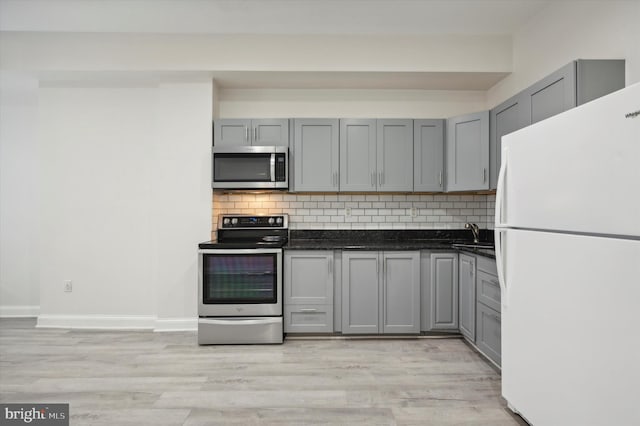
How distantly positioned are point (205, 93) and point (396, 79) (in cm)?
196

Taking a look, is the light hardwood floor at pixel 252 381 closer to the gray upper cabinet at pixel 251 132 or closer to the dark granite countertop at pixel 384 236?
the dark granite countertop at pixel 384 236

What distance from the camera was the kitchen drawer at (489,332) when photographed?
9.06 ft

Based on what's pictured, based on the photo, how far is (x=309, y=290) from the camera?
3564 millimetres

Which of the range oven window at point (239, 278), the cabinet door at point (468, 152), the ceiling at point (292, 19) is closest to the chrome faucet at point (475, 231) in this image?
the cabinet door at point (468, 152)

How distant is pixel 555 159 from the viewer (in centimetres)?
177

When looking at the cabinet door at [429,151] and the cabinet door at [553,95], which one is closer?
the cabinet door at [553,95]

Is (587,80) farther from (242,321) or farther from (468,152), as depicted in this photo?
(242,321)

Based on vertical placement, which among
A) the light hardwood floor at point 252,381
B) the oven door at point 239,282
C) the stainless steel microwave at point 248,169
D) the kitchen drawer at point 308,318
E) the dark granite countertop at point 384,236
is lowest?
the light hardwood floor at point 252,381

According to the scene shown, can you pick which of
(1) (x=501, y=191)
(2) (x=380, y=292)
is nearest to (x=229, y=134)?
(2) (x=380, y=292)

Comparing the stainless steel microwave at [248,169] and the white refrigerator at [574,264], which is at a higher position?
the stainless steel microwave at [248,169]

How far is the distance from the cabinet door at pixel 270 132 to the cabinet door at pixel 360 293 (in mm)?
1334

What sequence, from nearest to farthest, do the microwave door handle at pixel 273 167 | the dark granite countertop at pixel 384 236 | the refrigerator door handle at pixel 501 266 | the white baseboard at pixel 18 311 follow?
the refrigerator door handle at pixel 501 266 → the microwave door handle at pixel 273 167 → the dark granite countertop at pixel 384 236 → the white baseboard at pixel 18 311

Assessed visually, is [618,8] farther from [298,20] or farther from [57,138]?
[57,138]

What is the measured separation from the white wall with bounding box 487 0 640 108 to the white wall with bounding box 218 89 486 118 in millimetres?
717
